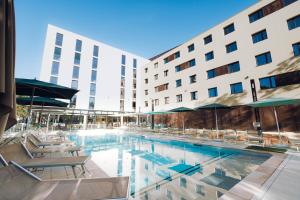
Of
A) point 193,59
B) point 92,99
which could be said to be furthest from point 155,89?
point 92,99

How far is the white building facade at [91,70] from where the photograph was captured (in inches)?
1037

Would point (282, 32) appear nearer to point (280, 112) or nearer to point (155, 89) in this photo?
point (280, 112)

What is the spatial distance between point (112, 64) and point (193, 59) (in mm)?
20160

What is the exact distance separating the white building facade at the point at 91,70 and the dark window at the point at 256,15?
2631 centimetres

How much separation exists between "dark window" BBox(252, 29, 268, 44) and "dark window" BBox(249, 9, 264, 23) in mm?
1665

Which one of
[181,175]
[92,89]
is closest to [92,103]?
[92,89]

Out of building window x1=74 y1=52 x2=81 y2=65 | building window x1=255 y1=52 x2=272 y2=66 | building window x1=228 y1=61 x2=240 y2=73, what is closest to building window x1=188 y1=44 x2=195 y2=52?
building window x1=228 y1=61 x2=240 y2=73

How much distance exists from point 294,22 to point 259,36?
2.61m

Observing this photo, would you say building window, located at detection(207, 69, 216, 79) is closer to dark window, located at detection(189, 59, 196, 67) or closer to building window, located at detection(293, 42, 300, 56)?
dark window, located at detection(189, 59, 196, 67)

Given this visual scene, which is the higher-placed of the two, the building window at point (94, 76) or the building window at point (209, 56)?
the building window at point (94, 76)

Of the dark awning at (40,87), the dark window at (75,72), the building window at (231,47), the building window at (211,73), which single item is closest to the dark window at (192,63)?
the building window at (211,73)

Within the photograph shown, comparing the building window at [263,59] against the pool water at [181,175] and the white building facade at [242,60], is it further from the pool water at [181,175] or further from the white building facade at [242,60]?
the pool water at [181,175]

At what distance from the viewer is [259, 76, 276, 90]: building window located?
13397 millimetres

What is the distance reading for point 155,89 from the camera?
26.7 metres
